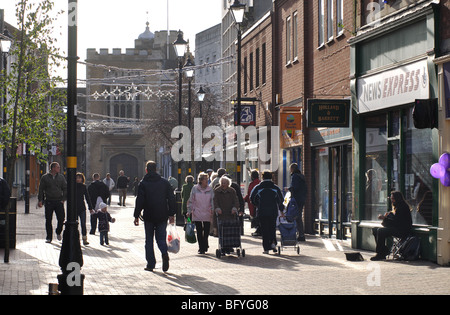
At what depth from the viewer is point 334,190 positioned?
23219mm

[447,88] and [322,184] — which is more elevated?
[447,88]

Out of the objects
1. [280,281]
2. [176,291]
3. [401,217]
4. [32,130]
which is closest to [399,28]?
[401,217]

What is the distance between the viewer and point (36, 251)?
18375mm

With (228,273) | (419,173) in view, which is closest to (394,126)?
(419,173)

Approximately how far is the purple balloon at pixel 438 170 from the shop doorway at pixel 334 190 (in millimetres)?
6432

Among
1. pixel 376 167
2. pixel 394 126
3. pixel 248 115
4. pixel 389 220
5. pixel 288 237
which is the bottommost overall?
pixel 288 237

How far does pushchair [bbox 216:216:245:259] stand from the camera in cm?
1731

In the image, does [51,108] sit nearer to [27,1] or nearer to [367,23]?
[27,1]

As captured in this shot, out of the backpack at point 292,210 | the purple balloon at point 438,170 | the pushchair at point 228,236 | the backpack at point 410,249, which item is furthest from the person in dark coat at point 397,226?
the backpack at point 292,210

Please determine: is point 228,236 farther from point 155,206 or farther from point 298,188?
point 298,188

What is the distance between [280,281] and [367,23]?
8.93 m

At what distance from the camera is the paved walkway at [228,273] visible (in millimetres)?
11789

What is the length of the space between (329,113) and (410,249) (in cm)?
558

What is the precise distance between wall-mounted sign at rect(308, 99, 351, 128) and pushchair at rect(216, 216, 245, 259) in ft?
15.1
